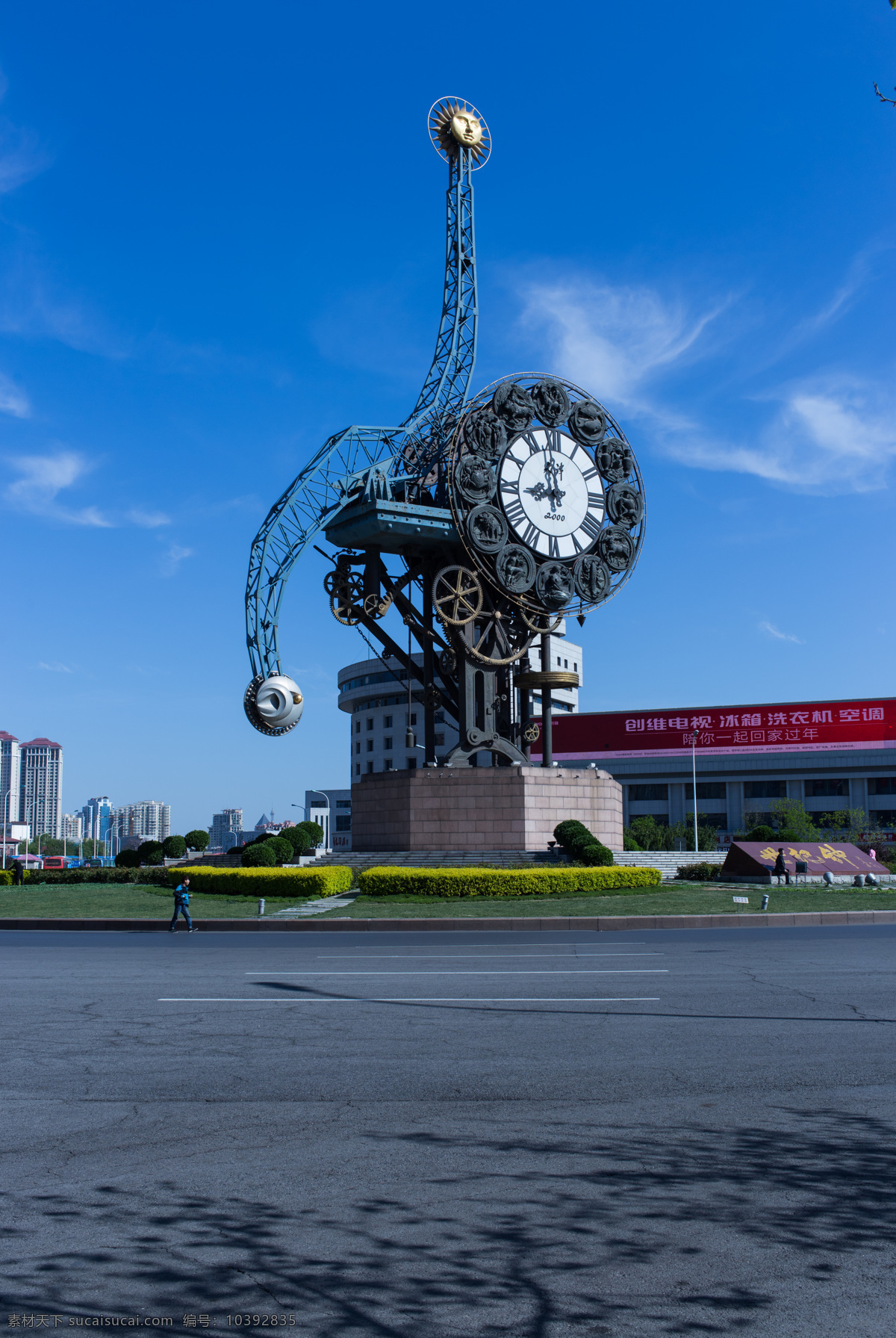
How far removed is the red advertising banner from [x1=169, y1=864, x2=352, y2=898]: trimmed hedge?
5427cm

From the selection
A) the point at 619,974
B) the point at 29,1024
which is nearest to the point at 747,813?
the point at 619,974

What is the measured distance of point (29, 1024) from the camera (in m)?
10.2

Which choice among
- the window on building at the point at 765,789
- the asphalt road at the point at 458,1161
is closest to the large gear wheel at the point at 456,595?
the asphalt road at the point at 458,1161

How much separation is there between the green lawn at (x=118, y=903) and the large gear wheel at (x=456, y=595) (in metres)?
14.5

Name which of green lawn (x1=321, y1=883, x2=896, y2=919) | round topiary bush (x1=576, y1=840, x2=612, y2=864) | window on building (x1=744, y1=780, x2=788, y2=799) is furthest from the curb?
window on building (x1=744, y1=780, x2=788, y2=799)

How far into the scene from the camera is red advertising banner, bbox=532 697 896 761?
83.5 metres

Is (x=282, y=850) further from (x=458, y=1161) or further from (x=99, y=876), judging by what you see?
(x=458, y=1161)

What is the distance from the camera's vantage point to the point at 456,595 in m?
41.1

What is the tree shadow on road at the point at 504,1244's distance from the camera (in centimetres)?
402

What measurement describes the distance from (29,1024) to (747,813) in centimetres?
8252

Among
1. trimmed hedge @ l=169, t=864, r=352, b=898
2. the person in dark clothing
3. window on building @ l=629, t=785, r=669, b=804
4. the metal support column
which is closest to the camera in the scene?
trimmed hedge @ l=169, t=864, r=352, b=898

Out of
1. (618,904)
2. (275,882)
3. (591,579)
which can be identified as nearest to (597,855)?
(618,904)

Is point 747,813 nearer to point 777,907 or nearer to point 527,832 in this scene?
point 527,832

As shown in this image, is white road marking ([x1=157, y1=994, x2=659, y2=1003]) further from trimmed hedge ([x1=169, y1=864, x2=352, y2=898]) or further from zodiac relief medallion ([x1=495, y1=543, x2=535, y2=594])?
zodiac relief medallion ([x1=495, y1=543, x2=535, y2=594])
